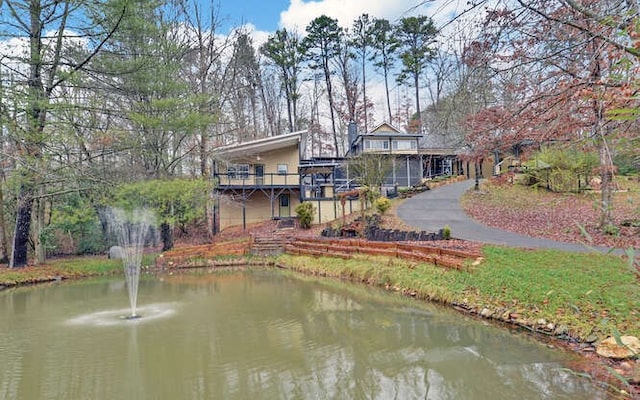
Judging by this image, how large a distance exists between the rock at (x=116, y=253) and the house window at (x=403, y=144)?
20423 millimetres

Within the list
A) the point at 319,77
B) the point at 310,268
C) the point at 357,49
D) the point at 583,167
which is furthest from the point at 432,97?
the point at 310,268

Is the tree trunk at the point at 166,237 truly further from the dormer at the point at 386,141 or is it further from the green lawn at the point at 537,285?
the dormer at the point at 386,141

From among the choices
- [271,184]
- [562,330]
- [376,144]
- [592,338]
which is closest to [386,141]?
[376,144]

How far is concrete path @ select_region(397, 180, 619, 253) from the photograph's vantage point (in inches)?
443

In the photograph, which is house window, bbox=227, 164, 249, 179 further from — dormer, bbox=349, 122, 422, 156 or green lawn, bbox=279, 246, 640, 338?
green lawn, bbox=279, 246, 640, 338

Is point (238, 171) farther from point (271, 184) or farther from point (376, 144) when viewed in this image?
point (376, 144)

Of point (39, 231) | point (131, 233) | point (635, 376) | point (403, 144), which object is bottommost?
point (635, 376)

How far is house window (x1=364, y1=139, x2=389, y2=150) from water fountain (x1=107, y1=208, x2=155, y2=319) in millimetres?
17054

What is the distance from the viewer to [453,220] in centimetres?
1642

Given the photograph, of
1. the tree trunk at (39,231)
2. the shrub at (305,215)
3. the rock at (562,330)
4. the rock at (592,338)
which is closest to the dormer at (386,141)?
the shrub at (305,215)

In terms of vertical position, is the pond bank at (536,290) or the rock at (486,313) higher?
the pond bank at (536,290)

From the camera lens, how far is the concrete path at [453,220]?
11242 millimetres

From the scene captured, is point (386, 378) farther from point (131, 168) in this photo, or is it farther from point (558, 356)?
point (131, 168)

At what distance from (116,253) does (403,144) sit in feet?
70.1
